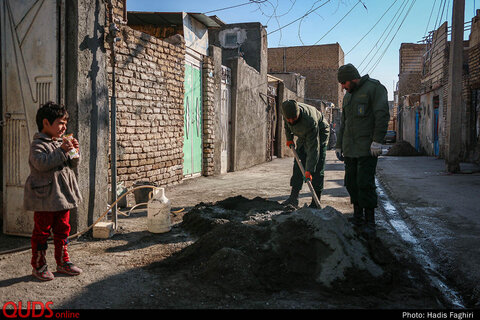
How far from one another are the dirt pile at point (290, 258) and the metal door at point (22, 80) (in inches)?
79.7

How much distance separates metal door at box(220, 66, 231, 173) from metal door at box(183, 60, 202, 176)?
4.18 ft

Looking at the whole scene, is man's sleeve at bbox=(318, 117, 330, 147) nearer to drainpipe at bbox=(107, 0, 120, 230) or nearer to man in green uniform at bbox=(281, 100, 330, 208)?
man in green uniform at bbox=(281, 100, 330, 208)

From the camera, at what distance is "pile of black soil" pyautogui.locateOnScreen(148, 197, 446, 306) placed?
2.80m

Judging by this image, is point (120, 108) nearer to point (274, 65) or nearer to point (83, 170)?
point (83, 170)

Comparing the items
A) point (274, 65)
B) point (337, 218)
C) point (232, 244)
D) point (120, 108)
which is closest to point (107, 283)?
point (232, 244)

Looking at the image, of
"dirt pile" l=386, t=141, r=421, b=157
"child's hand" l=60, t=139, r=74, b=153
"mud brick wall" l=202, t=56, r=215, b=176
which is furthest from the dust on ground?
"dirt pile" l=386, t=141, r=421, b=157

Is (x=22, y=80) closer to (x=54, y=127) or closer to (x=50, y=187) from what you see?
(x=54, y=127)

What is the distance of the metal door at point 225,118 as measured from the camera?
1067 centimetres

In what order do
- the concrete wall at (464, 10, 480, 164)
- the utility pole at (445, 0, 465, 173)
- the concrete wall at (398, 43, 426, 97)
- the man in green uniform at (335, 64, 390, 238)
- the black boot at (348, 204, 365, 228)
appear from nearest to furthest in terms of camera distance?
the man in green uniform at (335, 64, 390, 238) → the black boot at (348, 204, 365, 228) → the utility pole at (445, 0, 465, 173) → the concrete wall at (464, 10, 480, 164) → the concrete wall at (398, 43, 426, 97)

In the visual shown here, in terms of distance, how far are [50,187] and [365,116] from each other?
352 cm

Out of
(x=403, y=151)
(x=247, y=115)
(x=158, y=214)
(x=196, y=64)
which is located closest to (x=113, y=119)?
(x=158, y=214)

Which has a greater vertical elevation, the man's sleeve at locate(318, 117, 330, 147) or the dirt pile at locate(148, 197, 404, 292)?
the man's sleeve at locate(318, 117, 330, 147)

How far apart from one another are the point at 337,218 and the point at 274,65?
30.2 meters

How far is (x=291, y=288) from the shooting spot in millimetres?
2812
